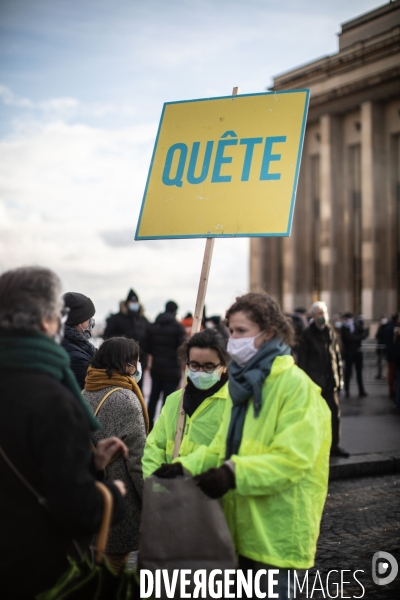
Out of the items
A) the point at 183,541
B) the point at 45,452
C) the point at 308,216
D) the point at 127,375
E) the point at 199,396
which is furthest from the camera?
the point at 308,216

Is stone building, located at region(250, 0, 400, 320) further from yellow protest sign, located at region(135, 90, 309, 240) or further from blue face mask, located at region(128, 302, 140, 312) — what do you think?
yellow protest sign, located at region(135, 90, 309, 240)

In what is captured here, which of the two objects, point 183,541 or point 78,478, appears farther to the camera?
point 183,541

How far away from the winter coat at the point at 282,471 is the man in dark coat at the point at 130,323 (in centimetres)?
825

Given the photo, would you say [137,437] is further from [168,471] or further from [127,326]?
[127,326]

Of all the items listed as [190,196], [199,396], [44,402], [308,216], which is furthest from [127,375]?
[308,216]

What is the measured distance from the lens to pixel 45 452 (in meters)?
2.24

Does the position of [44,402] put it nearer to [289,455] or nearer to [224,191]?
[289,455]

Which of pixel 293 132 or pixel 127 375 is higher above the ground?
pixel 293 132

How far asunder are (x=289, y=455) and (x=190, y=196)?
171 centimetres

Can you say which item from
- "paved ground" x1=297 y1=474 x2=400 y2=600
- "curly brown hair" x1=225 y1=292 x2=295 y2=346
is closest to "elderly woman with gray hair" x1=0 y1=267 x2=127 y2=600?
"curly brown hair" x1=225 y1=292 x2=295 y2=346

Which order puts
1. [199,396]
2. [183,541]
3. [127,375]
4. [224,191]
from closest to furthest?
[183,541], [199,396], [224,191], [127,375]

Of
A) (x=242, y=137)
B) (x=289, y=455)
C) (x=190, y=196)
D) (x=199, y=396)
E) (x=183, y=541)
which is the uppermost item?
(x=242, y=137)

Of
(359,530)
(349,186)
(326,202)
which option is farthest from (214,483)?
(349,186)

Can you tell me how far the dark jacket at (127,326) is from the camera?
37.2ft
